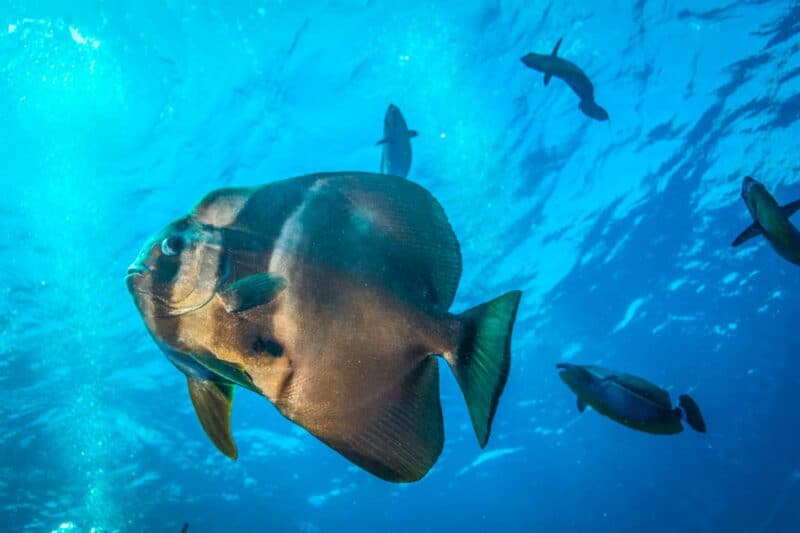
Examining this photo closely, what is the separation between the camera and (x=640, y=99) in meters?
11.5

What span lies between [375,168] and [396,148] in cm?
806

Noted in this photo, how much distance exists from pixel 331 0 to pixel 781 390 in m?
30.9

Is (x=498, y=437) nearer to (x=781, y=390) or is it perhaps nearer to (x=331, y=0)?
(x=781, y=390)

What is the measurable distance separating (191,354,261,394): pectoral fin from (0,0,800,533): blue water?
8.89 meters

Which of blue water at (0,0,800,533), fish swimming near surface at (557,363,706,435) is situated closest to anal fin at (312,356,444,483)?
fish swimming near surface at (557,363,706,435)

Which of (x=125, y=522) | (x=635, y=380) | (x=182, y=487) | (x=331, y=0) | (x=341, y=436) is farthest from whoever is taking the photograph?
(x=125, y=522)

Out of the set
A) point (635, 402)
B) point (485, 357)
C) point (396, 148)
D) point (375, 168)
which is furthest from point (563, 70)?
point (375, 168)

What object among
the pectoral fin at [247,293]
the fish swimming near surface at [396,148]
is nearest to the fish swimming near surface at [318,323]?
the pectoral fin at [247,293]

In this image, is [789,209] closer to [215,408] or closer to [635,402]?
[635,402]

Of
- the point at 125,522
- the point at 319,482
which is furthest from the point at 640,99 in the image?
the point at 125,522

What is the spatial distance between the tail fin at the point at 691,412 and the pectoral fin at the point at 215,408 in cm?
237

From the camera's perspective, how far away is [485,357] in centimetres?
107

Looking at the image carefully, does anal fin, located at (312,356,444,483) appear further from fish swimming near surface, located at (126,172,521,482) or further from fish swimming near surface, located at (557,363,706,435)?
fish swimming near surface, located at (557,363,706,435)

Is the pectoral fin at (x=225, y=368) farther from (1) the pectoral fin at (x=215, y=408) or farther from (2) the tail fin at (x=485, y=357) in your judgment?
(2) the tail fin at (x=485, y=357)
